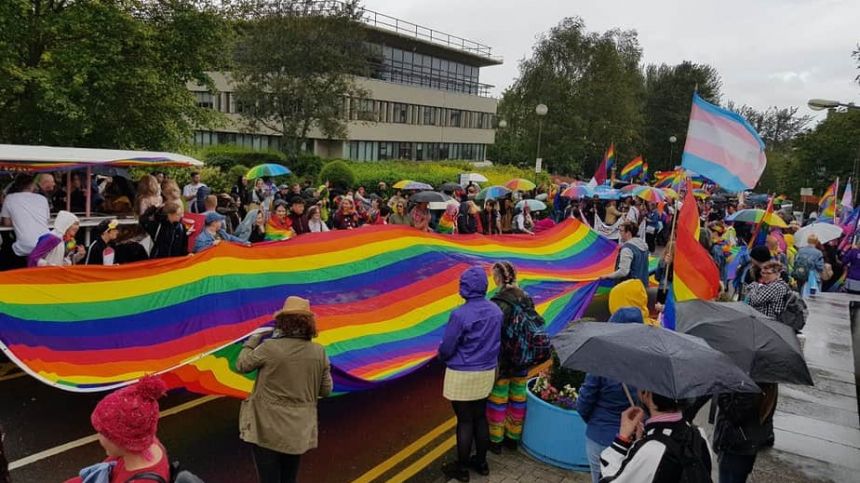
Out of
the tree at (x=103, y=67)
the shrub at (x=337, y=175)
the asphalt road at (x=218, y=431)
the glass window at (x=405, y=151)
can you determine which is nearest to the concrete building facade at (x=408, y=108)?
the glass window at (x=405, y=151)

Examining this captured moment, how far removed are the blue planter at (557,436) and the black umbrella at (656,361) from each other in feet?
6.70

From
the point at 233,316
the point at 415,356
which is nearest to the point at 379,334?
the point at 415,356

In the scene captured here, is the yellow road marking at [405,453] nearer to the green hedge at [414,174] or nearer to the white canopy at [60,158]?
the white canopy at [60,158]

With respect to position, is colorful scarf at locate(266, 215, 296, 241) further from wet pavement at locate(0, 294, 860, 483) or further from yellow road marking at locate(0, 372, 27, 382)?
yellow road marking at locate(0, 372, 27, 382)

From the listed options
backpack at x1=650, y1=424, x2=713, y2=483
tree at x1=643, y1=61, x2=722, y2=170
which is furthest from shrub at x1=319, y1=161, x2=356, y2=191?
tree at x1=643, y1=61, x2=722, y2=170

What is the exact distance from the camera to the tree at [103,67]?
12898 mm

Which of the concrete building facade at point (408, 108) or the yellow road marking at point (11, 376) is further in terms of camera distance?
the concrete building facade at point (408, 108)

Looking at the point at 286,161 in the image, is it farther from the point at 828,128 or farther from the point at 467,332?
the point at 828,128

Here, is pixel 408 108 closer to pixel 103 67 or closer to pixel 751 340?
pixel 103 67

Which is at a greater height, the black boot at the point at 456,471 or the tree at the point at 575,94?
the tree at the point at 575,94

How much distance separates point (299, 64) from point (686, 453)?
3140 centimetres

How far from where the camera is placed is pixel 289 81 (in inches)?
1267

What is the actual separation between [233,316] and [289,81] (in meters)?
27.9

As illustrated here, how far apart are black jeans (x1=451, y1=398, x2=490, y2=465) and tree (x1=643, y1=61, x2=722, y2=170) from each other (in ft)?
221
